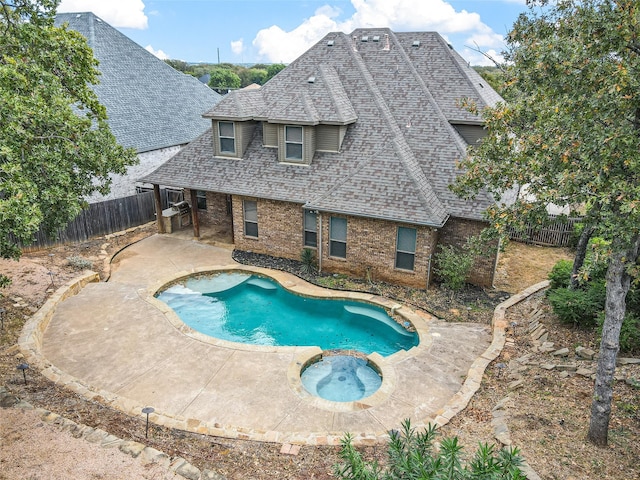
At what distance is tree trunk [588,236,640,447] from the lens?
6363 mm

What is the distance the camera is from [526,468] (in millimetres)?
6441

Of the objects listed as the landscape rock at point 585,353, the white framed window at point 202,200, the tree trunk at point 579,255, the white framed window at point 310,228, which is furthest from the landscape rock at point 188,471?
the white framed window at point 202,200

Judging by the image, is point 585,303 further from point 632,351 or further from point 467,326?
point 467,326

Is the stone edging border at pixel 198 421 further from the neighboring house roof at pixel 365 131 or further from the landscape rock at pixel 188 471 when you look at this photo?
the neighboring house roof at pixel 365 131

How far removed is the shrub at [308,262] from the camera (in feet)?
53.2

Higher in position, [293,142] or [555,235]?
[293,142]

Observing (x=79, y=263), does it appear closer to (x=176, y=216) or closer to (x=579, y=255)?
(x=176, y=216)

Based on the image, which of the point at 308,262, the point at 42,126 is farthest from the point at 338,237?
the point at 42,126

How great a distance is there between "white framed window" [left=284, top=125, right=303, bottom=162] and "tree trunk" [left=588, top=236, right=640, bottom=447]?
39.3 feet

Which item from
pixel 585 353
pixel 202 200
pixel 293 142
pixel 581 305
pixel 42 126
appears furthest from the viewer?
pixel 202 200

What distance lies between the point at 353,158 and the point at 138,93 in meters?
16.5

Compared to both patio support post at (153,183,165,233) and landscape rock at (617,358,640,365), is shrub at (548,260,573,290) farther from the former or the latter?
patio support post at (153,183,165,233)

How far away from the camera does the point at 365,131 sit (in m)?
16.6

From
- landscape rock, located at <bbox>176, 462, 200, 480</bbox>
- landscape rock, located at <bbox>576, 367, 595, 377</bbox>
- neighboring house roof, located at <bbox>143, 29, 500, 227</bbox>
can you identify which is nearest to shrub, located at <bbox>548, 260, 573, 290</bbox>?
neighboring house roof, located at <bbox>143, 29, 500, 227</bbox>
